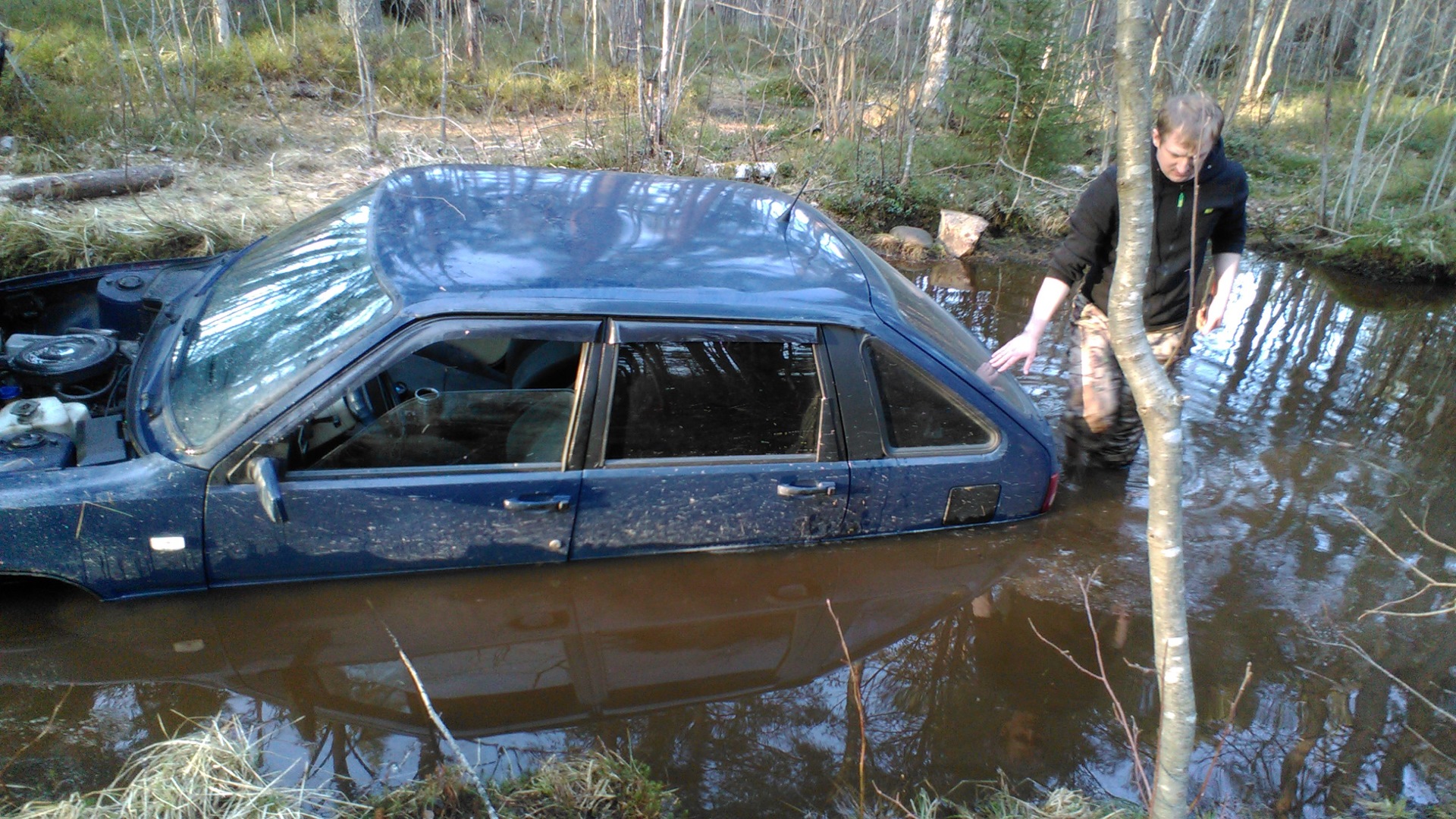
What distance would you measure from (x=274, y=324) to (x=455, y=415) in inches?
29.4

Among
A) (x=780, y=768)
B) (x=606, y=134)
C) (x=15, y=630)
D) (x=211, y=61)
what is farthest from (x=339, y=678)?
(x=211, y=61)

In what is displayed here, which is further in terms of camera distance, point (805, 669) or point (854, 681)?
point (805, 669)

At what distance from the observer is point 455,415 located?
3.09 metres

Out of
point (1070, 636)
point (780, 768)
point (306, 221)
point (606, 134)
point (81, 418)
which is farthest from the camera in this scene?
point (606, 134)

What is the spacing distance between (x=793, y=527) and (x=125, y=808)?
2245 mm

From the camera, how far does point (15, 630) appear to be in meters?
3.00

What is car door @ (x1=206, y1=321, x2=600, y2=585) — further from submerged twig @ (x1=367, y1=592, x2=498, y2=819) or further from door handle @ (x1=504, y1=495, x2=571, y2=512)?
submerged twig @ (x1=367, y1=592, x2=498, y2=819)

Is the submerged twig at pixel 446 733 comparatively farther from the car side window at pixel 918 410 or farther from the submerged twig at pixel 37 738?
the car side window at pixel 918 410

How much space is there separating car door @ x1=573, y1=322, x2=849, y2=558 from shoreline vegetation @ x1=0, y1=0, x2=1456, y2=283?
4.45 meters

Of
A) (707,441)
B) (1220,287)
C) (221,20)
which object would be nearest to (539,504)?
(707,441)

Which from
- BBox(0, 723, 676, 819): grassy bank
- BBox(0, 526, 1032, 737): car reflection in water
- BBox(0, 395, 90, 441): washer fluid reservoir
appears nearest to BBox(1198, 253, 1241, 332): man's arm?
BBox(0, 526, 1032, 737): car reflection in water

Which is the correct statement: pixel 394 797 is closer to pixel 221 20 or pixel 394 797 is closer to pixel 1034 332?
pixel 1034 332

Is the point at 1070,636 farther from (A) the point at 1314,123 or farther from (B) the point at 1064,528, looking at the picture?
(A) the point at 1314,123

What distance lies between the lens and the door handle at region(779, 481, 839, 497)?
338 centimetres
